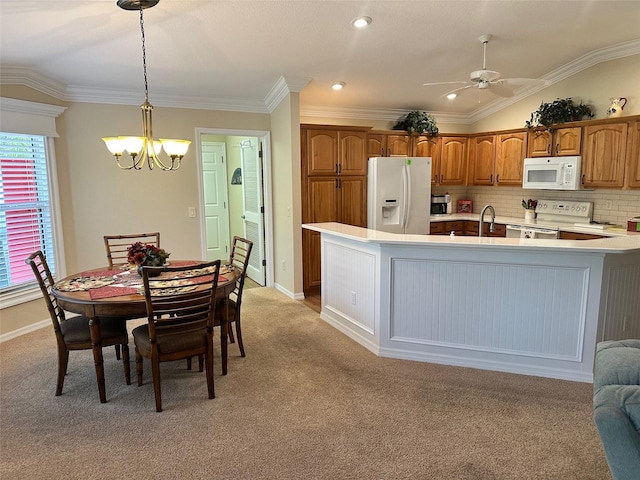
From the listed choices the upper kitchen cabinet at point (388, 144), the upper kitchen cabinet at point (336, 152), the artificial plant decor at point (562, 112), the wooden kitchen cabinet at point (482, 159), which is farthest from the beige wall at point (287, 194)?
the artificial plant decor at point (562, 112)

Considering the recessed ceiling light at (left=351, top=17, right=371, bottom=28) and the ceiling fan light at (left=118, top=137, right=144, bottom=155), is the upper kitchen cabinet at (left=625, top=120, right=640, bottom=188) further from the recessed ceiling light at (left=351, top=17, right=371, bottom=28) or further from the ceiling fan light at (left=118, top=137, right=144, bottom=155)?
the ceiling fan light at (left=118, top=137, right=144, bottom=155)

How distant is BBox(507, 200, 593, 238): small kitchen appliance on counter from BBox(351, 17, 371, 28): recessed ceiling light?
327 centimetres

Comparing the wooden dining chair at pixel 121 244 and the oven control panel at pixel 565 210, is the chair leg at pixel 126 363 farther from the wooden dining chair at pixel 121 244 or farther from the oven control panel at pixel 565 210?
the oven control panel at pixel 565 210

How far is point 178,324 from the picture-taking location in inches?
104

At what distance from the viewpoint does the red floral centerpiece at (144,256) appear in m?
3.02

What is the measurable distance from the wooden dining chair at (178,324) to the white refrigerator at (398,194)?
3.06 m

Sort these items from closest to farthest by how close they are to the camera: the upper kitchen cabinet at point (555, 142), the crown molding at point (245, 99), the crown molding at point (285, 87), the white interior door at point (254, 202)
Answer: the crown molding at point (245, 99) → the crown molding at point (285, 87) → the upper kitchen cabinet at point (555, 142) → the white interior door at point (254, 202)

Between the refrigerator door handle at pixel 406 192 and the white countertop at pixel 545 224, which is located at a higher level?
the refrigerator door handle at pixel 406 192

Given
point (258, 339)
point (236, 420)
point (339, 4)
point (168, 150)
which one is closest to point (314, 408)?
point (236, 420)

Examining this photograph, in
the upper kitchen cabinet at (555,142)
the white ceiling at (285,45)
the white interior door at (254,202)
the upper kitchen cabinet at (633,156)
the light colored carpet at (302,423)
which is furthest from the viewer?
the white interior door at (254,202)

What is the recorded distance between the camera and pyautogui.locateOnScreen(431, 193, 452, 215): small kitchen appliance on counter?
251 inches

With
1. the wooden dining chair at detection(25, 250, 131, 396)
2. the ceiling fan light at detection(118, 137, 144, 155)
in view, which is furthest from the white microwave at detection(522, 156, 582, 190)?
the wooden dining chair at detection(25, 250, 131, 396)

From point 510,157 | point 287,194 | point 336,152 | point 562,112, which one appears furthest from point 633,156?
point 287,194

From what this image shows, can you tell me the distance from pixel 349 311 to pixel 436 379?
42.9 inches
